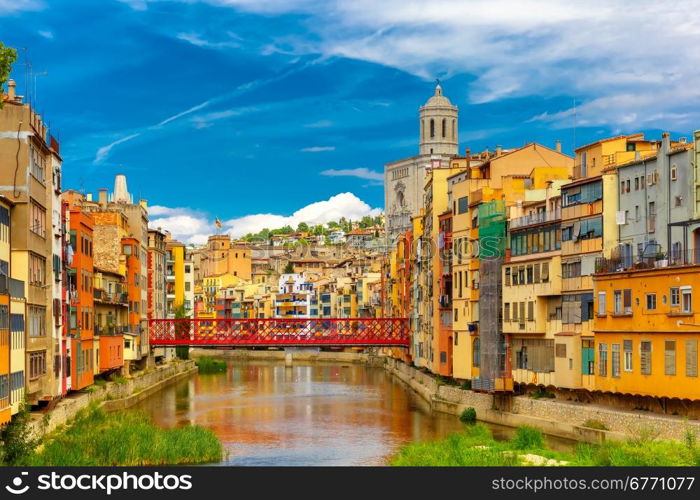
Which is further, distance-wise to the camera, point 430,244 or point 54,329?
point 430,244

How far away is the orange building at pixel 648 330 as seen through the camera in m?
42.1

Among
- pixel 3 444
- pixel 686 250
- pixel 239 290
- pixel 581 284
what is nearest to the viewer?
pixel 3 444

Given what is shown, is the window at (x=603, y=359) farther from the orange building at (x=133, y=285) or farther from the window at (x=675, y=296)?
the orange building at (x=133, y=285)

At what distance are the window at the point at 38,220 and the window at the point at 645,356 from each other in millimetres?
21769

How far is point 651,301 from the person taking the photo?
44375mm

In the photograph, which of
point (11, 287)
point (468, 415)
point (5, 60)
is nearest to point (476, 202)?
point (468, 415)

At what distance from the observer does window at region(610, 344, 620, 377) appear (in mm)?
46688

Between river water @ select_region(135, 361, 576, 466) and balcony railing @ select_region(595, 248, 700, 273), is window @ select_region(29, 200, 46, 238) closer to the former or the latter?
river water @ select_region(135, 361, 576, 466)

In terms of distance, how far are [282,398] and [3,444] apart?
4163cm

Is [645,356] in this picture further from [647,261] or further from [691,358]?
[647,261]

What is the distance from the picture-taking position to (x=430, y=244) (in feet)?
246
